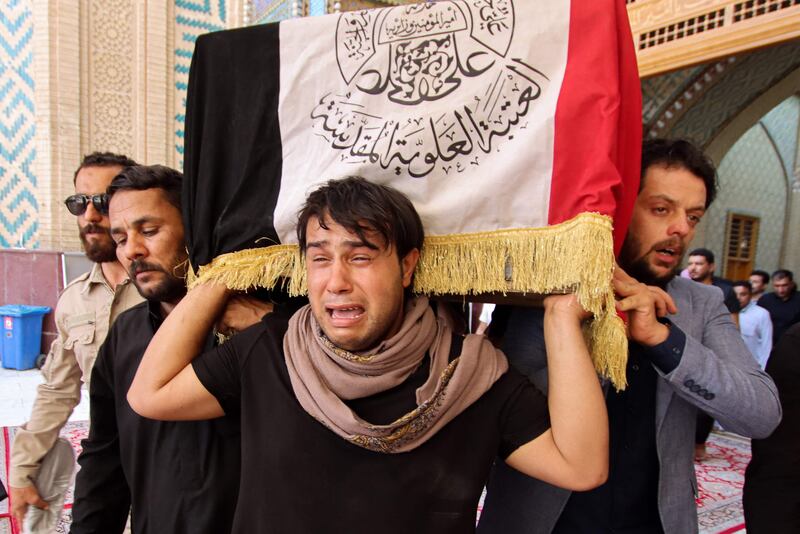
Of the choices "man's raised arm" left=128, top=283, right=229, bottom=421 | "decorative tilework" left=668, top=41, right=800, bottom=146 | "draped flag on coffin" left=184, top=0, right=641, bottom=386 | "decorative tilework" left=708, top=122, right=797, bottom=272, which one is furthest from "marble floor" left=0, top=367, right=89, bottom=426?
"decorative tilework" left=708, top=122, right=797, bottom=272

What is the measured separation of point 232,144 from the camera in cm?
134

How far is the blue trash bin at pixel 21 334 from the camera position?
6.45 meters

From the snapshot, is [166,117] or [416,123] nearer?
[416,123]

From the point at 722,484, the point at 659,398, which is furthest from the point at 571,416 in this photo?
the point at 722,484

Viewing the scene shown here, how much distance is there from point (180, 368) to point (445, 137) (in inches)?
32.8

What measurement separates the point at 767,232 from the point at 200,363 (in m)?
12.8

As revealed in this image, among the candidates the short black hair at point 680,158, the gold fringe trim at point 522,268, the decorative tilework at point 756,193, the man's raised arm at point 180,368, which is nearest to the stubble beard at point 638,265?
the short black hair at point 680,158

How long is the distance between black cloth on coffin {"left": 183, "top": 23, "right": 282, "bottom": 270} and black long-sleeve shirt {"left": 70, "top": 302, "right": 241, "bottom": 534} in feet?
1.35

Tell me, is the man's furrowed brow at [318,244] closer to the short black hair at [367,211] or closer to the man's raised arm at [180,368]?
the short black hair at [367,211]

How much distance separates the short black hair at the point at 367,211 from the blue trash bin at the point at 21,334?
6.96 meters

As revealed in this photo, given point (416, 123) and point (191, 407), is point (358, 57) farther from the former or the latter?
point (191, 407)

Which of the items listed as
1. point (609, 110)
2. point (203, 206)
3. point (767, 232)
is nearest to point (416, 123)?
point (609, 110)

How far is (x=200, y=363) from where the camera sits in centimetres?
122

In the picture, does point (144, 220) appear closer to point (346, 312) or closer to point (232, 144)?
point (232, 144)
